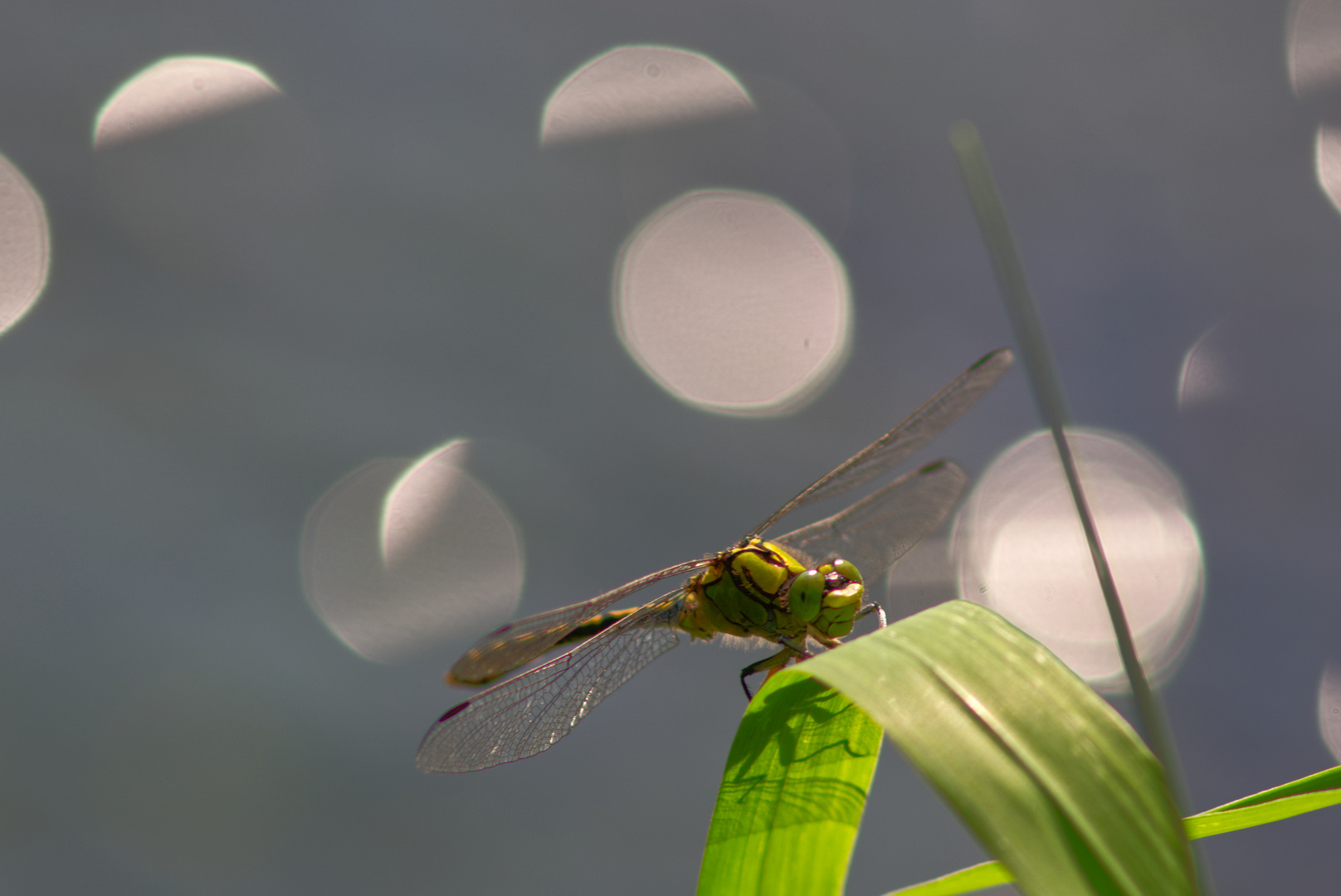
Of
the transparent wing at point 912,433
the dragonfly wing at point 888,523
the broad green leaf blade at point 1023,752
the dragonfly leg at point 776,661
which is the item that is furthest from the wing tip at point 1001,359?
the broad green leaf blade at point 1023,752

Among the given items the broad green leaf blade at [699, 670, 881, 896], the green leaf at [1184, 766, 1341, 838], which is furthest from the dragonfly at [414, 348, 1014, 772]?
the green leaf at [1184, 766, 1341, 838]

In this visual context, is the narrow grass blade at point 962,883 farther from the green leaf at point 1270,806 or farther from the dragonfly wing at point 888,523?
the dragonfly wing at point 888,523

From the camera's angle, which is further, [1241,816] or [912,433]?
[912,433]

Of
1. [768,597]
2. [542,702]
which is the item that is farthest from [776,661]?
[542,702]

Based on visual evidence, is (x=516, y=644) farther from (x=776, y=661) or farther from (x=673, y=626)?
(x=776, y=661)

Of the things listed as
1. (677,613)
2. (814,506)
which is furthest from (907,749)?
(814,506)

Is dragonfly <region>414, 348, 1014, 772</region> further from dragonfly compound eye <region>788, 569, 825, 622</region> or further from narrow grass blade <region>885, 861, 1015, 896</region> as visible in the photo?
narrow grass blade <region>885, 861, 1015, 896</region>
